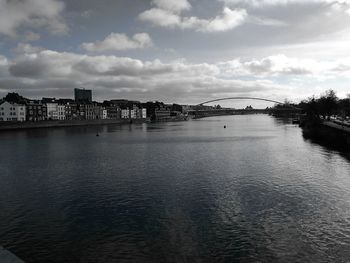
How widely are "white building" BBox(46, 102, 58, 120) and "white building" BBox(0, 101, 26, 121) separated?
17415 mm

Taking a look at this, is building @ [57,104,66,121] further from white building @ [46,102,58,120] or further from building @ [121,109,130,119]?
building @ [121,109,130,119]

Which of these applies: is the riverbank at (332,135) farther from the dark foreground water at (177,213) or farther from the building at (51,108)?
the building at (51,108)

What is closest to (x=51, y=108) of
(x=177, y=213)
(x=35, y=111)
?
(x=35, y=111)

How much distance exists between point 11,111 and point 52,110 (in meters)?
24.1

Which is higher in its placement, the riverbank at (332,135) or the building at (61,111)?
the building at (61,111)

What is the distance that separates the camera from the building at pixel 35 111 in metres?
122

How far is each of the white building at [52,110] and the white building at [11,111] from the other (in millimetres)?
17415

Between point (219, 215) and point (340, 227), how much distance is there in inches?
223

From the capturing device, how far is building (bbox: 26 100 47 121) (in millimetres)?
121625

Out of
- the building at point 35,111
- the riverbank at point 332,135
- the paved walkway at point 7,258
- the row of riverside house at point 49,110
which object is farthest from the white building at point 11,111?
the paved walkway at point 7,258

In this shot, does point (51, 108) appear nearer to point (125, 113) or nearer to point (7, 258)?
point (125, 113)

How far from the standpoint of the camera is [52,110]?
136 metres

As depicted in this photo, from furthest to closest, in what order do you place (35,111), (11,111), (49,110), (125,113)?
(125,113) < (49,110) < (35,111) < (11,111)

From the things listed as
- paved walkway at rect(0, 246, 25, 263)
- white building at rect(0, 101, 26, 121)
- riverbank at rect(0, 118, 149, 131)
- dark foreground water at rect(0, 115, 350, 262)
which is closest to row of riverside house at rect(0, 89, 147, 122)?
white building at rect(0, 101, 26, 121)
